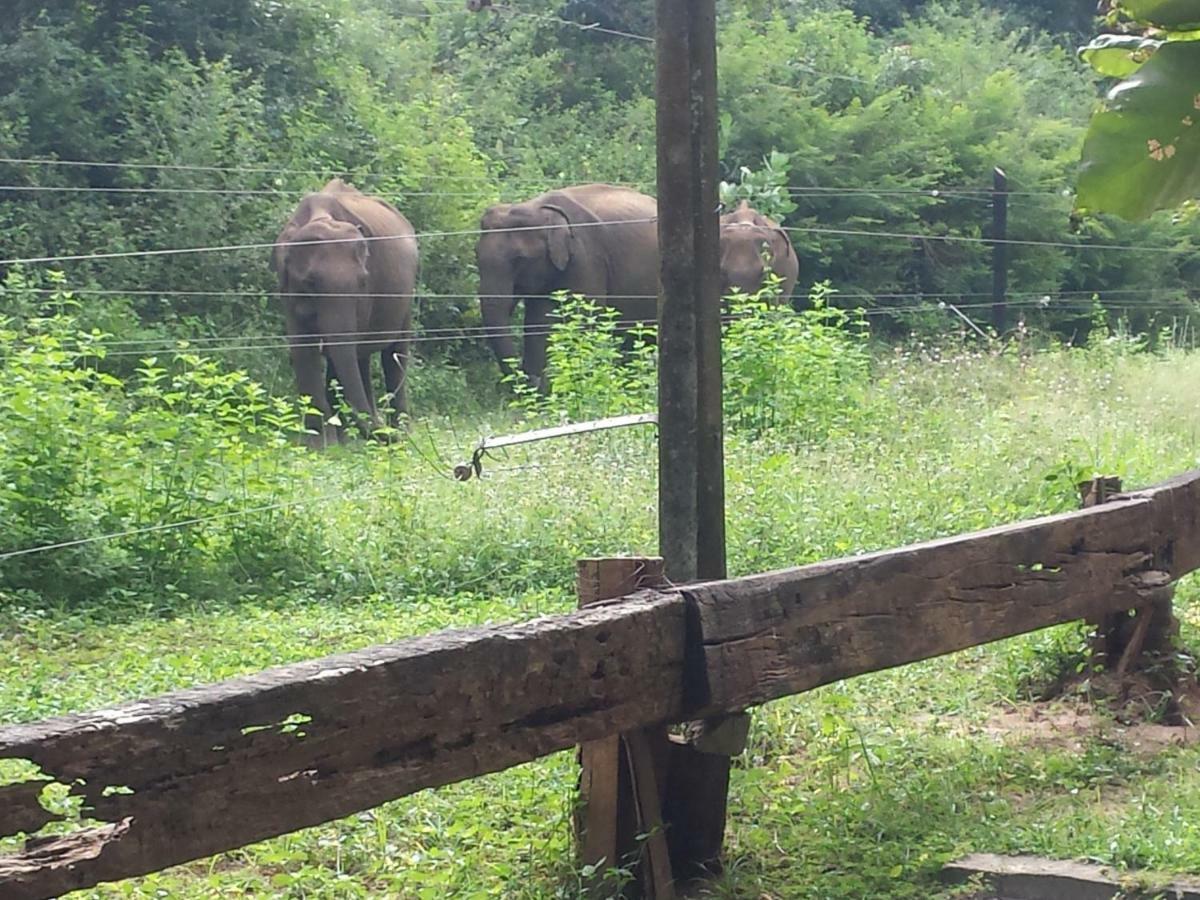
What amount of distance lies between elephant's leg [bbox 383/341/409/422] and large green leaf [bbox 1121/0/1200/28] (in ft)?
38.9

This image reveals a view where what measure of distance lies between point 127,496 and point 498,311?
339 inches

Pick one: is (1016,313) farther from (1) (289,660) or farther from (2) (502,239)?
(1) (289,660)

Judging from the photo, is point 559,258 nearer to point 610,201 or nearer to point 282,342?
point 610,201

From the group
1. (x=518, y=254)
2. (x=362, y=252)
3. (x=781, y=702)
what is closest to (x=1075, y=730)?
(x=781, y=702)

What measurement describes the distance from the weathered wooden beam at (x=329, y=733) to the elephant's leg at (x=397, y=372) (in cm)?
1072

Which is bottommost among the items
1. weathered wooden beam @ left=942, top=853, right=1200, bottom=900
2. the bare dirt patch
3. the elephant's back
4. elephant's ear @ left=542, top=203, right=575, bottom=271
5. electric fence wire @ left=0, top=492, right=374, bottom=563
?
the bare dirt patch

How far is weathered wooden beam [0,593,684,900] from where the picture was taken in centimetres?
268

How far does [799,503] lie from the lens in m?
8.57

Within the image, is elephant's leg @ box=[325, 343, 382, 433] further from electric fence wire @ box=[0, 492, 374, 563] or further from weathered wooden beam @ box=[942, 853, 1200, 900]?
weathered wooden beam @ box=[942, 853, 1200, 900]

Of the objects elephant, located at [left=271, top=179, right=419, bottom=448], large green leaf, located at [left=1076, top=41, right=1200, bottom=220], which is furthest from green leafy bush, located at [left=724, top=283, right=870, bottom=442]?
large green leaf, located at [left=1076, top=41, right=1200, bottom=220]

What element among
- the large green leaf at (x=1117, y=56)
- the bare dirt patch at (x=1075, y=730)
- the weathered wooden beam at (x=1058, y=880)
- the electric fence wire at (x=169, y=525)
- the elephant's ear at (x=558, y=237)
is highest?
the large green leaf at (x=1117, y=56)

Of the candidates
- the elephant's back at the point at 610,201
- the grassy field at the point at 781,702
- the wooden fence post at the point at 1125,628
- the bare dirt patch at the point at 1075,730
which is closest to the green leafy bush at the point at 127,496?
the grassy field at the point at 781,702

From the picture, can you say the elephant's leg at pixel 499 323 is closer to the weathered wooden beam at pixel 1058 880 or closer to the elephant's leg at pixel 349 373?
the elephant's leg at pixel 349 373

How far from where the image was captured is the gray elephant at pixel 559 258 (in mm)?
16688
